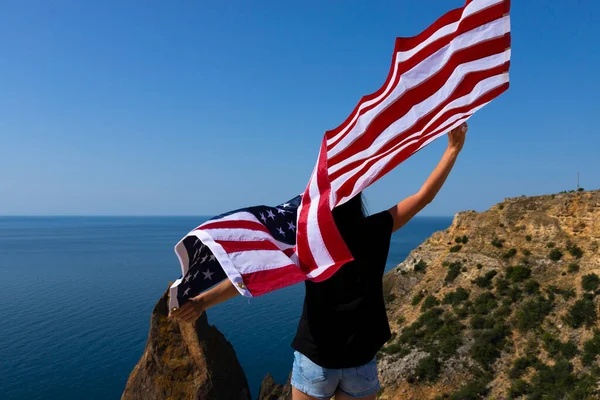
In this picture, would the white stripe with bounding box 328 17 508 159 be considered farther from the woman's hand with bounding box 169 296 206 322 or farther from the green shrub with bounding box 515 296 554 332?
the green shrub with bounding box 515 296 554 332

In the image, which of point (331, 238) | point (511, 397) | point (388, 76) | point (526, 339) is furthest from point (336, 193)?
point (526, 339)

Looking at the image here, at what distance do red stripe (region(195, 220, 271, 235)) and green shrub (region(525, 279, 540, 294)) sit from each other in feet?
105

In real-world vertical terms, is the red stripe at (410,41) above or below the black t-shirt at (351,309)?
above

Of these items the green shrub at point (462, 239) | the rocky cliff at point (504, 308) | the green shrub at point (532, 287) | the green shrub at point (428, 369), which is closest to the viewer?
the rocky cliff at point (504, 308)

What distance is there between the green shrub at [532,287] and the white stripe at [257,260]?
3200cm

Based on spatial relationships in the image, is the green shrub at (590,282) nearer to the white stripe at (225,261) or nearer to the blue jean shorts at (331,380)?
the blue jean shorts at (331,380)

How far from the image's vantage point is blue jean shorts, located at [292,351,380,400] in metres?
3.17

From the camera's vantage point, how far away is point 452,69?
4082 millimetres

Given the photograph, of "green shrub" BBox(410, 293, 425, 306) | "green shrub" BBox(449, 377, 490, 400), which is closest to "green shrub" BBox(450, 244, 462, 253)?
"green shrub" BBox(410, 293, 425, 306)

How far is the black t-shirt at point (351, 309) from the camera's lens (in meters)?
3.14

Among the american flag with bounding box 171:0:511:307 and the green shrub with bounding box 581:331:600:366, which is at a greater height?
the american flag with bounding box 171:0:511:307

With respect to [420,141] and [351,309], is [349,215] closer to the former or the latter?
[351,309]

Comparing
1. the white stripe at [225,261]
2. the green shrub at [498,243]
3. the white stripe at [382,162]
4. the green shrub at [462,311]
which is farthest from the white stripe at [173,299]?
the green shrub at [498,243]

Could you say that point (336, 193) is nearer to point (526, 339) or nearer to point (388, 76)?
point (388, 76)
